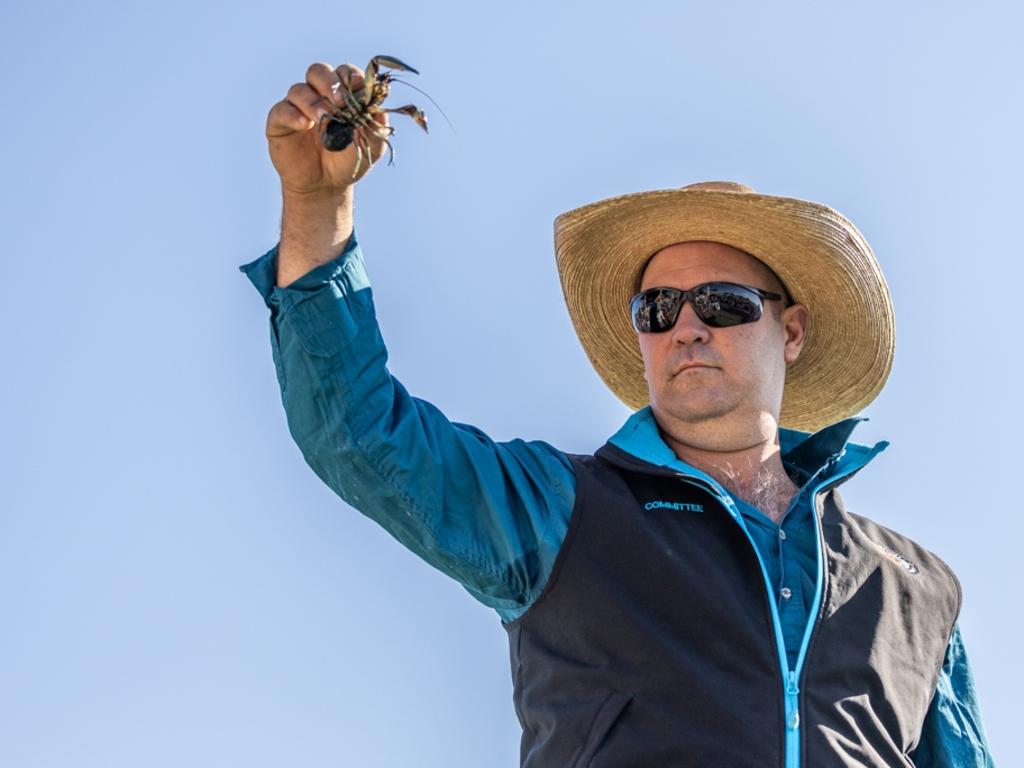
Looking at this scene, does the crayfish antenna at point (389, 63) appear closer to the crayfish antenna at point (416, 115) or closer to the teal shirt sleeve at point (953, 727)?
the crayfish antenna at point (416, 115)

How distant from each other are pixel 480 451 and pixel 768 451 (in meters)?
1.32

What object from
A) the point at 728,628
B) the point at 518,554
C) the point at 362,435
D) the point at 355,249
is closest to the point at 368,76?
the point at 355,249

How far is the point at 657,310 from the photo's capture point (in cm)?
537

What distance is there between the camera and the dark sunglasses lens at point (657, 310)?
534 centimetres

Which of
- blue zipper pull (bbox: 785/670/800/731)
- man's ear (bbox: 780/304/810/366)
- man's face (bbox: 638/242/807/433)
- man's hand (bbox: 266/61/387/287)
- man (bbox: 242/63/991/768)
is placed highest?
man's ear (bbox: 780/304/810/366)

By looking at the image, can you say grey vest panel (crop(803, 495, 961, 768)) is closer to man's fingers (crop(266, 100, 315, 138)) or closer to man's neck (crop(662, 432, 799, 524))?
man's neck (crop(662, 432, 799, 524))

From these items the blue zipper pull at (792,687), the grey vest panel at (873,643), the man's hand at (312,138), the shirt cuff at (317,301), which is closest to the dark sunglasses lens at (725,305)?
the grey vest panel at (873,643)

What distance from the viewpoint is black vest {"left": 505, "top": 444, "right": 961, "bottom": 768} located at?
414cm

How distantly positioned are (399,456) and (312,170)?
32.1 inches

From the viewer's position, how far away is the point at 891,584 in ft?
15.8

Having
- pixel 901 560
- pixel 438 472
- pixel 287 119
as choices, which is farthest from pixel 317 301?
pixel 901 560

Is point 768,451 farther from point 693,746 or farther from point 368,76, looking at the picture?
point 368,76

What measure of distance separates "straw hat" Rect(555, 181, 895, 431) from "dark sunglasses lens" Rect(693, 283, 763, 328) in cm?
28

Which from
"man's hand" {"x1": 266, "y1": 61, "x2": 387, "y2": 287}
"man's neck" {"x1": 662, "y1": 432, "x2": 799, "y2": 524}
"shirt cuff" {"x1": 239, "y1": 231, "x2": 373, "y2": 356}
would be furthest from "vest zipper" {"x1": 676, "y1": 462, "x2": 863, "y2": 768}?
"man's hand" {"x1": 266, "y1": 61, "x2": 387, "y2": 287}
